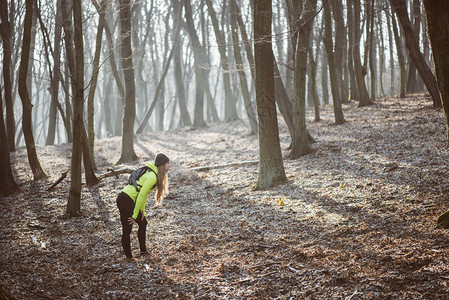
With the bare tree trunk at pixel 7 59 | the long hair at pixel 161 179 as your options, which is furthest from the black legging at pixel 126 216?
the bare tree trunk at pixel 7 59

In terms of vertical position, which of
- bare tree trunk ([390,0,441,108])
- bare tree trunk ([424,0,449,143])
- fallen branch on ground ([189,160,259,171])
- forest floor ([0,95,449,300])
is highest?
bare tree trunk ([390,0,441,108])

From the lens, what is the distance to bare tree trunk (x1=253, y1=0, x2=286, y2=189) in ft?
28.5

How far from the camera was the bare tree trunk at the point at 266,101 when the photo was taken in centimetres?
868

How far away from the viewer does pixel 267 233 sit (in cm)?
630

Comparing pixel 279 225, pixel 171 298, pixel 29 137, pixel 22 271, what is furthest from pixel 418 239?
pixel 29 137

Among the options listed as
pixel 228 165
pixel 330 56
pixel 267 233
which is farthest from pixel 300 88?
pixel 267 233

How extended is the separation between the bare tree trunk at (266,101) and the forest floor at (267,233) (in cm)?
49

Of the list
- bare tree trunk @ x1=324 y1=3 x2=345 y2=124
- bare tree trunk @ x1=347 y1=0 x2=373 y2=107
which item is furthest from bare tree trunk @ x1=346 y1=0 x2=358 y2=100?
Answer: bare tree trunk @ x1=324 y1=3 x2=345 y2=124

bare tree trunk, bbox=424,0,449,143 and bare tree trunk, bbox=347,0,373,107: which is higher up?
bare tree trunk, bbox=347,0,373,107

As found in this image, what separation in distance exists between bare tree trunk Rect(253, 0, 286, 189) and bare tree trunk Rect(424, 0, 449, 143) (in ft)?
15.2

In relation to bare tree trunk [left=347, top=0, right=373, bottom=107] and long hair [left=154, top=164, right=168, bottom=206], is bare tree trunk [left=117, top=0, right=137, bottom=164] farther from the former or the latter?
bare tree trunk [left=347, top=0, right=373, bottom=107]

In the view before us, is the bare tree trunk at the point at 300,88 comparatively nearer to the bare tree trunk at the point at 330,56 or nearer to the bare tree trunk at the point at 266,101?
the bare tree trunk at the point at 266,101

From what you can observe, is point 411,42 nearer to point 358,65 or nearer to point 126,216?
point 358,65

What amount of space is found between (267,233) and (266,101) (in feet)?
12.2
